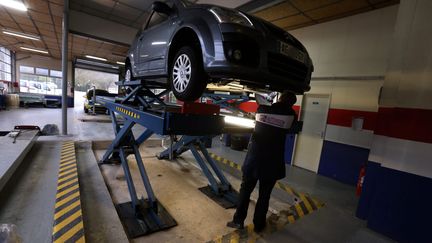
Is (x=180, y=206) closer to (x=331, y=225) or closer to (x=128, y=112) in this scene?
(x=128, y=112)

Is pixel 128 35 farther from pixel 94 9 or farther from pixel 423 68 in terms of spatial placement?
pixel 423 68

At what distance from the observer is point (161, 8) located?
2.18 metres

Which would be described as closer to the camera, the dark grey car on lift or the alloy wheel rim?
the dark grey car on lift

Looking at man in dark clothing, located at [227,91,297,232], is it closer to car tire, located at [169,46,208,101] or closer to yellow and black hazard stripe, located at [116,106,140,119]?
car tire, located at [169,46,208,101]

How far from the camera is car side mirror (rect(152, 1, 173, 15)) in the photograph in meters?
2.17

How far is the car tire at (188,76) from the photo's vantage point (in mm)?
1750

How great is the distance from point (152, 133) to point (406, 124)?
8.97 ft

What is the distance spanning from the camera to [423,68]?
6.56 ft

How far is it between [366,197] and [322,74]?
286cm

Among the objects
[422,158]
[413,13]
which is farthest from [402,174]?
[413,13]

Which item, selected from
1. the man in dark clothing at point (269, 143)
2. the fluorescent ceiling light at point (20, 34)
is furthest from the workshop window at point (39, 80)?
the man in dark clothing at point (269, 143)

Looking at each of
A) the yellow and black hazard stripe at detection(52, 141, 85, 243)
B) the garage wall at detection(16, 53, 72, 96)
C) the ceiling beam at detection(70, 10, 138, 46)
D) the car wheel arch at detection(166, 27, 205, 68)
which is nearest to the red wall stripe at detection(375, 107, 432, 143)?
the car wheel arch at detection(166, 27, 205, 68)

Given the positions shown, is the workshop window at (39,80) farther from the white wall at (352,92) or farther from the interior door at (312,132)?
the white wall at (352,92)

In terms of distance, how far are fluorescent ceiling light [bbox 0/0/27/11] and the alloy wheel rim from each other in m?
5.46
